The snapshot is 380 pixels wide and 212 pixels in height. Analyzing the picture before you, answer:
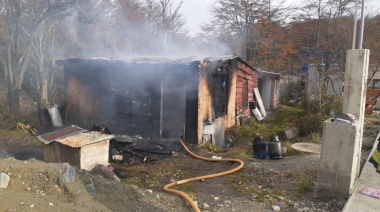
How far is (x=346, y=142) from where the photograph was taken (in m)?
4.98

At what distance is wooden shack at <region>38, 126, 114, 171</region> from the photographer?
6.17 meters

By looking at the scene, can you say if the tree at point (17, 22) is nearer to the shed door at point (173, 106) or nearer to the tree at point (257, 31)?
the shed door at point (173, 106)

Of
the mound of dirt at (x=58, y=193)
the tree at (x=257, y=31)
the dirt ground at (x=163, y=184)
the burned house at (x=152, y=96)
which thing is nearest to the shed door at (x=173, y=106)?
the burned house at (x=152, y=96)

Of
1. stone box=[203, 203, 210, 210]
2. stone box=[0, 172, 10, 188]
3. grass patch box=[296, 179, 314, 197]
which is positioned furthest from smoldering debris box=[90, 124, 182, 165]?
stone box=[0, 172, 10, 188]

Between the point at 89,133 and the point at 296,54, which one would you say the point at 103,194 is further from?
the point at 296,54

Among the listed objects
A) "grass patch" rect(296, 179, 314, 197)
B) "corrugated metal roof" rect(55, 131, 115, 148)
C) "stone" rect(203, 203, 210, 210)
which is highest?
"corrugated metal roof" rect(55, 131, 115, 148)

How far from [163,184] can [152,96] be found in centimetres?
388

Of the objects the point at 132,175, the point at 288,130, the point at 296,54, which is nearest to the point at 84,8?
the point at 132,175

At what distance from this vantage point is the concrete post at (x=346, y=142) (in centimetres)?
498

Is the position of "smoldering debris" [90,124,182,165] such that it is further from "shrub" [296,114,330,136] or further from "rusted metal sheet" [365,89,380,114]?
"rusted metal sheet" [365,89,380,114]

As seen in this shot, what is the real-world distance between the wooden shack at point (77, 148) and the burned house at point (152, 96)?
2.99 m

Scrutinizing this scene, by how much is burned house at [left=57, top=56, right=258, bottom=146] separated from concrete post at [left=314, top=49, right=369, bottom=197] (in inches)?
162

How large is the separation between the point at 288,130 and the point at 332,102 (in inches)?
128

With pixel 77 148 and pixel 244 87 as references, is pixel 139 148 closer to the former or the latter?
pixel 77 148
